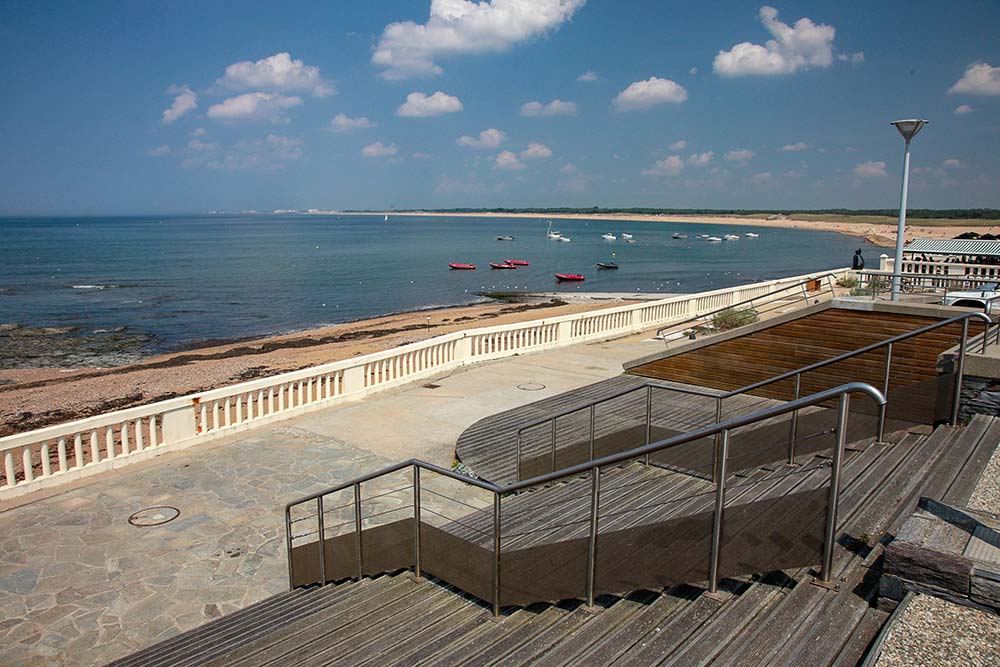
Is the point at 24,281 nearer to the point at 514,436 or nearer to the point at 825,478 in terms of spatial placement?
the point at 514,436

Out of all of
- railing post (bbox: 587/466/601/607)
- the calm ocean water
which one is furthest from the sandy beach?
railing post (bbox: 587/466/601/607)

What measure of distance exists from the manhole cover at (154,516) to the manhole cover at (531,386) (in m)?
7.94

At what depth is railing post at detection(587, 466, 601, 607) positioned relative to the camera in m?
4.74

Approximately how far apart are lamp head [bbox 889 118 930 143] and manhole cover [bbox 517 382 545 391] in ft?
29.8

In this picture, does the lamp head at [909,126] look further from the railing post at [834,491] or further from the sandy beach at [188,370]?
the sandy beach at [188,370]

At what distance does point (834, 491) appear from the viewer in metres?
4.26

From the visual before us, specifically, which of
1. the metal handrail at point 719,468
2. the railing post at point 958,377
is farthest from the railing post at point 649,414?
the metal handrail at point 719,468

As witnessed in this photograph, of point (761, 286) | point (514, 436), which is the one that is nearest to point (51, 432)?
point (514, 436)

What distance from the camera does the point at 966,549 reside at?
4145 mm

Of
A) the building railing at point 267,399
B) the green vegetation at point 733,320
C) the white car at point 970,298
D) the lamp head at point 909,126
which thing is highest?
the lamp head at point 909,126

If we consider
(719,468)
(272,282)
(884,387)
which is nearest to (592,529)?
(719,468)

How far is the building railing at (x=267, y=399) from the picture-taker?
984 cm

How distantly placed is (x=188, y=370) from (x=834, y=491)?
2764 centimetres

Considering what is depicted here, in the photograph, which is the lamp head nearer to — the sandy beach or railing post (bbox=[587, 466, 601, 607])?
railing post (bbox=[587, 466, 601, 607])
